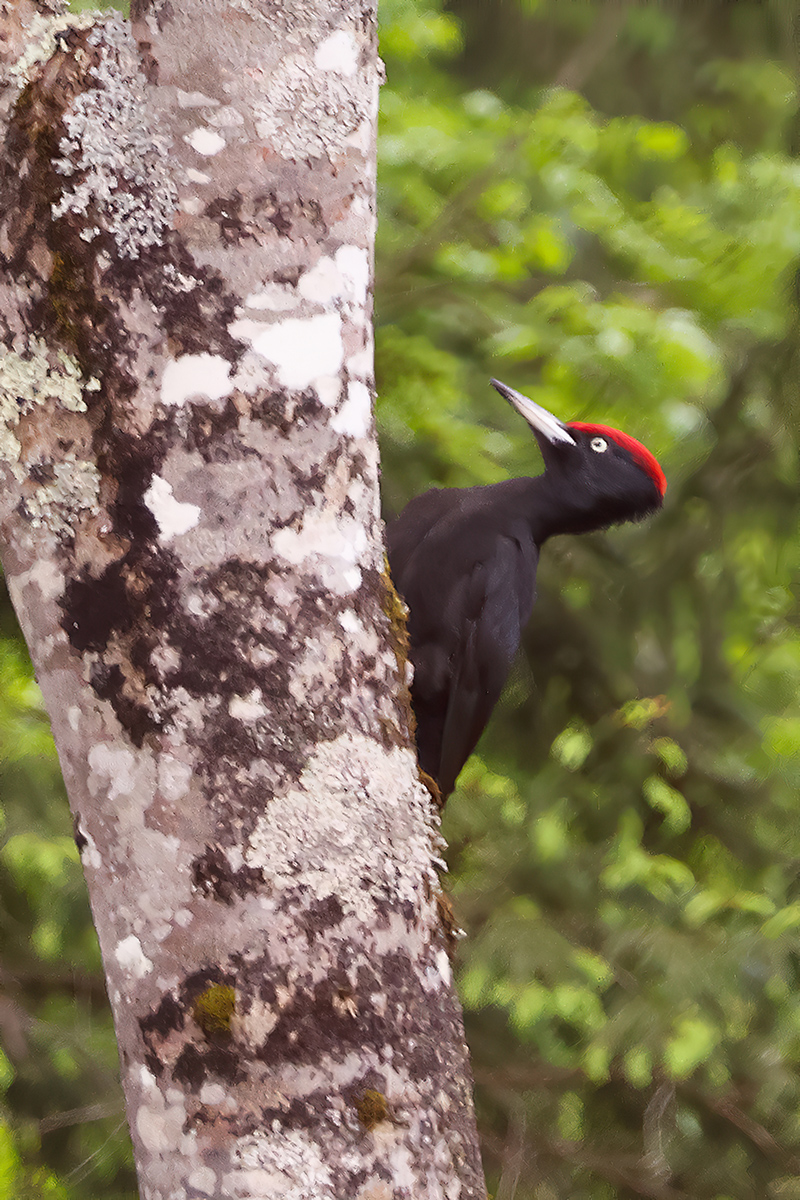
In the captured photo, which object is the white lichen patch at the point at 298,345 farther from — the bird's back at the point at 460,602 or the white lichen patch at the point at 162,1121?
the bird's back at the point at 460,602

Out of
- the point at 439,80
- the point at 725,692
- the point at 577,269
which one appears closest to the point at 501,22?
the point at 439,80

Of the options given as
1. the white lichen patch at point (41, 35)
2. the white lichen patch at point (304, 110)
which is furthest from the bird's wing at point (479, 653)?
the white lichen patch at point (41, 35)

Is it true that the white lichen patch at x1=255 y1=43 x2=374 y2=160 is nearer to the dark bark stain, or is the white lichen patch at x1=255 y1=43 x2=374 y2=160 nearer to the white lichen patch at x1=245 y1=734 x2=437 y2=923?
the white lichen patch at x1=245 y1=734 x2=437 y2=923

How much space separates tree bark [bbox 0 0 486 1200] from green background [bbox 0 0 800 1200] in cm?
171

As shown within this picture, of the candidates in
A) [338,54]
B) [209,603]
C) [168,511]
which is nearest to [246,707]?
[209,603]

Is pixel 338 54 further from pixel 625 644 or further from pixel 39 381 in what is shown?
pixel 625 644

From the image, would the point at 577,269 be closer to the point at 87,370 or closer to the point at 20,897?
the point at 87,370

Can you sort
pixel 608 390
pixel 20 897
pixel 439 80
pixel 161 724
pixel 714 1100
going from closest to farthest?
pixel 161 724
pixel 608 390
pixel 714 1100
pixel 20 897
pixel 439 80

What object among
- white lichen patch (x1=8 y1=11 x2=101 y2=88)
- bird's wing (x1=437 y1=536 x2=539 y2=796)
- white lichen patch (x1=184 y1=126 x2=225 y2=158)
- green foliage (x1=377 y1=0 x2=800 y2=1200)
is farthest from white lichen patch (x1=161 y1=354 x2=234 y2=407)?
green foliage (x1=377 y1=0 x2=800 y2=1200)

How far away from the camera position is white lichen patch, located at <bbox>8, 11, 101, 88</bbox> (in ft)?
3.55

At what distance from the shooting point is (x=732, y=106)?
15.8 ft

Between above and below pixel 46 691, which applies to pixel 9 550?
above

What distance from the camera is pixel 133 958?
1.06 m

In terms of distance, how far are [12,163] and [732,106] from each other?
4.65 m
